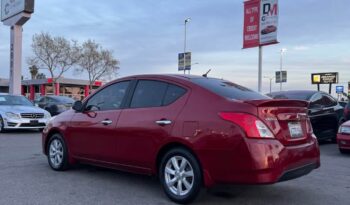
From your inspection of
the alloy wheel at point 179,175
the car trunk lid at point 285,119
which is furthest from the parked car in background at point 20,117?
the car trunk lid at point 285,119

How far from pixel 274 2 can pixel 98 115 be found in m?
14.2

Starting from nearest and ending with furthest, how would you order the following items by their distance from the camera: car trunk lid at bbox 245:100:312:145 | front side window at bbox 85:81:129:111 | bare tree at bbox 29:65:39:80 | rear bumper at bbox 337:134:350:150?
car trunk lid at bbox 245:100:312:145 → front side window at bbox 85:81:129:111 → rear bumper at bbox 337:134:350:150 → bare tree at bbox 29:65:39:80

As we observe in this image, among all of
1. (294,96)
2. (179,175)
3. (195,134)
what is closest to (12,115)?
(294,96)

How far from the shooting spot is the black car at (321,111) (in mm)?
11977

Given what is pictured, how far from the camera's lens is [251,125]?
494 centimetres

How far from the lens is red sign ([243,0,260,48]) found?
1981cm

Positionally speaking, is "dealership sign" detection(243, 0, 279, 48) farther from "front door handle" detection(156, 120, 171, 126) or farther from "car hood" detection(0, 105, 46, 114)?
"front door handle" detection(156, 120, 171, 126)

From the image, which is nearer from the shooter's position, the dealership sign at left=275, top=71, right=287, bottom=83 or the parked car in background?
the parked car in background

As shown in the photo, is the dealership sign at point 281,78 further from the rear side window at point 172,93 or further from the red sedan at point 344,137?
the rear side window at point 172,93

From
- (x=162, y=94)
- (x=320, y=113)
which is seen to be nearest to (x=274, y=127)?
(x=162, y=94)

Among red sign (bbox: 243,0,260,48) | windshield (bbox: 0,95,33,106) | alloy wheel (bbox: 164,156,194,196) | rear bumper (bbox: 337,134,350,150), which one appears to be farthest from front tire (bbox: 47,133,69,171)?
red sign (bbox: 243,0,260,48)

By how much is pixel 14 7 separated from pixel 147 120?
2184 centimetres

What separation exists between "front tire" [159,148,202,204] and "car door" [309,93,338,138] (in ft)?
23.5

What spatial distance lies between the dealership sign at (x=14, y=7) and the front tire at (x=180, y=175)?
68.3 ft
